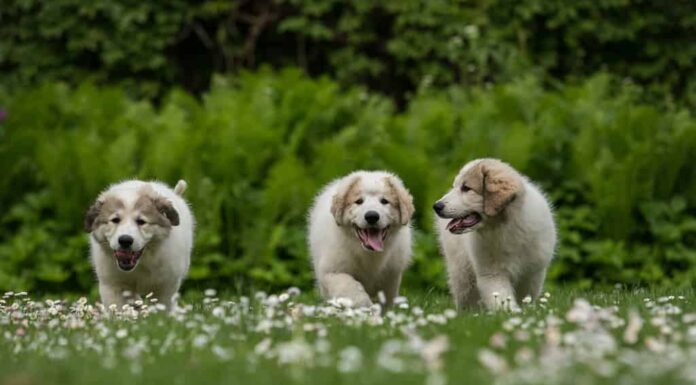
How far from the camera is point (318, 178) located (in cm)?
1088

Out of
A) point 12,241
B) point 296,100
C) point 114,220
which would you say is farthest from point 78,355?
point 296,100

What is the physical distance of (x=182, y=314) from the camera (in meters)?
6.65

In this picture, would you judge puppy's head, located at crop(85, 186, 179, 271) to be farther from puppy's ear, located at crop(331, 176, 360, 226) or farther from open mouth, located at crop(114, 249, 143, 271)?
puppy's ear, located at crop(331, 176, 360, 226)

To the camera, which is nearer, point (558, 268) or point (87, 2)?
point (558, 268)

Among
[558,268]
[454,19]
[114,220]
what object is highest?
[454,19]

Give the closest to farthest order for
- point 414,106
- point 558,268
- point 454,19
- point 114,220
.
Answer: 1. point 114,220
2. point 558,268
3. point 414,106
4. point 454,19

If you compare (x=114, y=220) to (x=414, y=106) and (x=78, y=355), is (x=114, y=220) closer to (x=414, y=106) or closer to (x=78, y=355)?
(x=78, y=355)

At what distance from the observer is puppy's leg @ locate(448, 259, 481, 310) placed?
834 centimetres

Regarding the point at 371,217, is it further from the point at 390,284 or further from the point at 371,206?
the point at 390,284

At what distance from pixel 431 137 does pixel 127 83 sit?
16.3ft

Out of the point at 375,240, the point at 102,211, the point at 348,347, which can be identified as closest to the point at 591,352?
the point at 348,347

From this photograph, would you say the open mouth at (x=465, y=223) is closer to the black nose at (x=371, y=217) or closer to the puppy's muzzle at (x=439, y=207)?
the puppy's muzzle at (x=439, y=207)

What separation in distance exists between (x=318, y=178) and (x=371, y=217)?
3.14 m

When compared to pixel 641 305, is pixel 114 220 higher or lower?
higher
